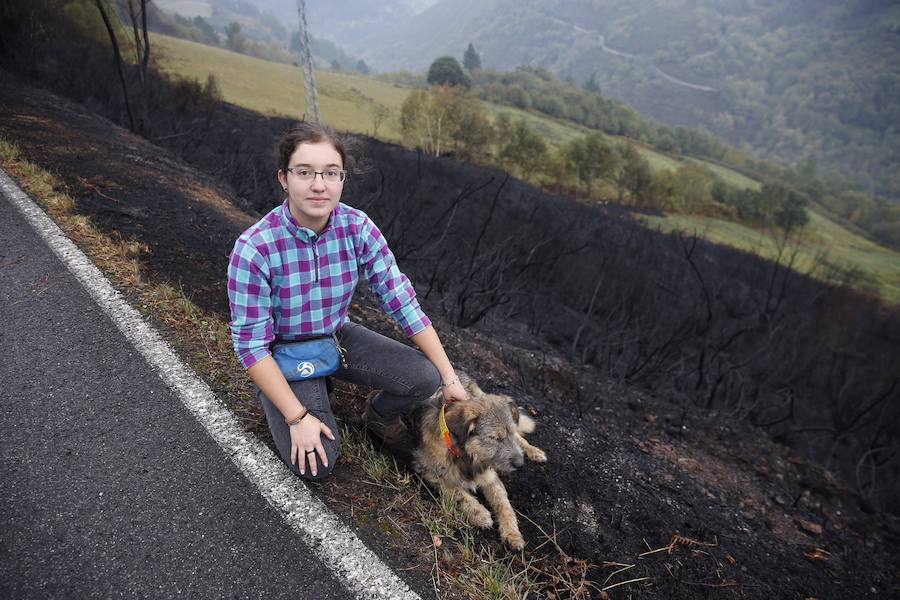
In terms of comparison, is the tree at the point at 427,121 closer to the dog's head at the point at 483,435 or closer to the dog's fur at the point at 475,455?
the dog's fur at the point at 475,455

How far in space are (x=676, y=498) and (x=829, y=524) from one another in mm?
2568

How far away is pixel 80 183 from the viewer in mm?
5246

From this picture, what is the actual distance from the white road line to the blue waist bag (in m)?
0.48

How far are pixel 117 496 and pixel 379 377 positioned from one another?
4.44ft

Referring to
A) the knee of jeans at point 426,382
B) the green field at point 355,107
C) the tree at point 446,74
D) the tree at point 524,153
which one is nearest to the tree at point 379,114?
the green field at point 355,107

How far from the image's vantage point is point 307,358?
2418 millimetres

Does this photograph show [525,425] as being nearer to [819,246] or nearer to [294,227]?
[294,227]

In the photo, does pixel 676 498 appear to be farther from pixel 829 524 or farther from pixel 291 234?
pixel 291 234

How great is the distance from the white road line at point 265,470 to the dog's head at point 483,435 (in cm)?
78

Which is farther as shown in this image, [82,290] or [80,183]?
[80,183]

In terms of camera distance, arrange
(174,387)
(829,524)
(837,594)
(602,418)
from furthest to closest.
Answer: (602,418) < (829,524) < (837,594) < (174,387)

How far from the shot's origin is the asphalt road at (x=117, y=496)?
175 centimetres

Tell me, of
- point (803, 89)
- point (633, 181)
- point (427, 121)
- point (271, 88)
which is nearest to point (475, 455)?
point (271, 88)

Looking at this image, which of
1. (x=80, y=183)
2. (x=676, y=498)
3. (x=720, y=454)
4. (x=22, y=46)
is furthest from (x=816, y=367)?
(x=22, y=46)
